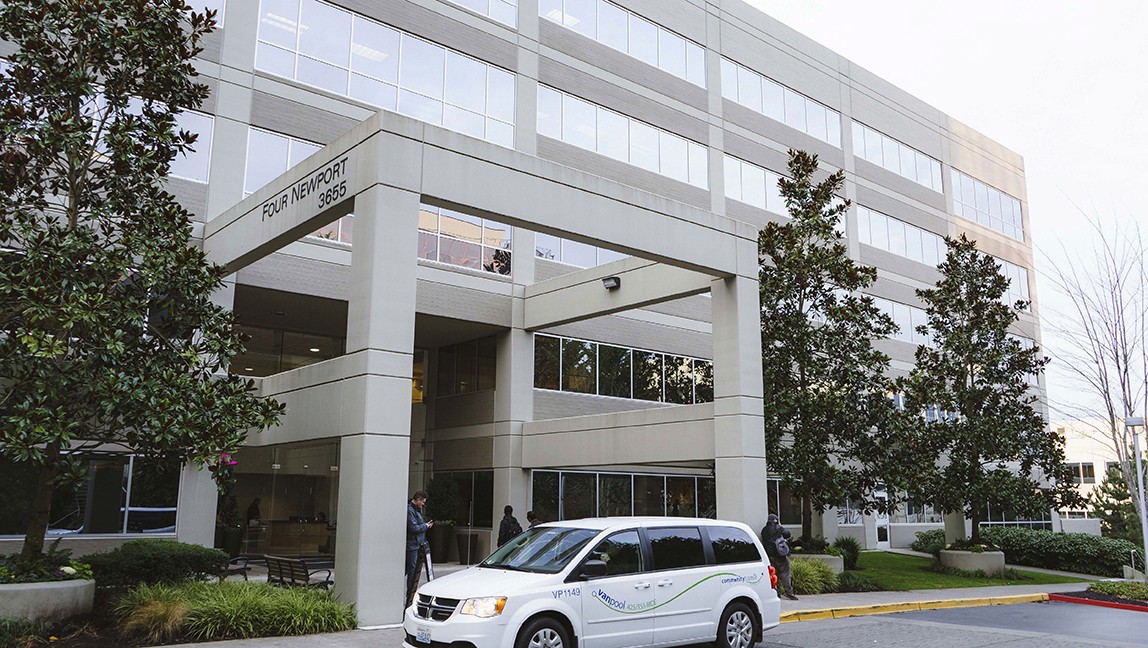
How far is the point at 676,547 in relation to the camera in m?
11.0

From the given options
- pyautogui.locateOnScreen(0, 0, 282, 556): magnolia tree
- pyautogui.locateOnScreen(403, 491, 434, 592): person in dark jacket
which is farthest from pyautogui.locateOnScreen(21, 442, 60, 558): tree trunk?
pyautogui.locateOnScreen(403, 491, 434, 592): person in dark jacket

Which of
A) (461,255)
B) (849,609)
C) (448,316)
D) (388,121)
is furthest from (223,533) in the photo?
(849,609)

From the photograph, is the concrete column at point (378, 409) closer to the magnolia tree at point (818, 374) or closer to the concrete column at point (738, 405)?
the concrete column at point (738, 405)

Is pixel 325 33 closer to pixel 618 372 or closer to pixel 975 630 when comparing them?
pixel 618 372

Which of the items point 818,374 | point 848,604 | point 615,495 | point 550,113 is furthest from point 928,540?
point 550,113

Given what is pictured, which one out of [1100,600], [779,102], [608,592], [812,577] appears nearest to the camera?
[608,592]

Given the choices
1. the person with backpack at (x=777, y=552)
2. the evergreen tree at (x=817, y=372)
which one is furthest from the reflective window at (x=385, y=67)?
the person with backpack at (x=777, y=552)

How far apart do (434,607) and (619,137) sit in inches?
A: 821

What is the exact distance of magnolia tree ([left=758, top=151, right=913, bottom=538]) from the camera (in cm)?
2284

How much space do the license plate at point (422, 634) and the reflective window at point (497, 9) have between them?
1949 cm

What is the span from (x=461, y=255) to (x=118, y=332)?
1234 centimetres

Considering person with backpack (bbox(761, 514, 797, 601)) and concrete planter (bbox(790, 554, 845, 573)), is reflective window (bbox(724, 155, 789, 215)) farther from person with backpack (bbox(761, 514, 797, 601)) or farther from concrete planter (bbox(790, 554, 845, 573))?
person with backpack (bbox(761, 514, 797, 601))

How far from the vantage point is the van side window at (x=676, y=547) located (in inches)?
426

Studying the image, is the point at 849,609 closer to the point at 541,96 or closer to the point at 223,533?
the point at 223,533
